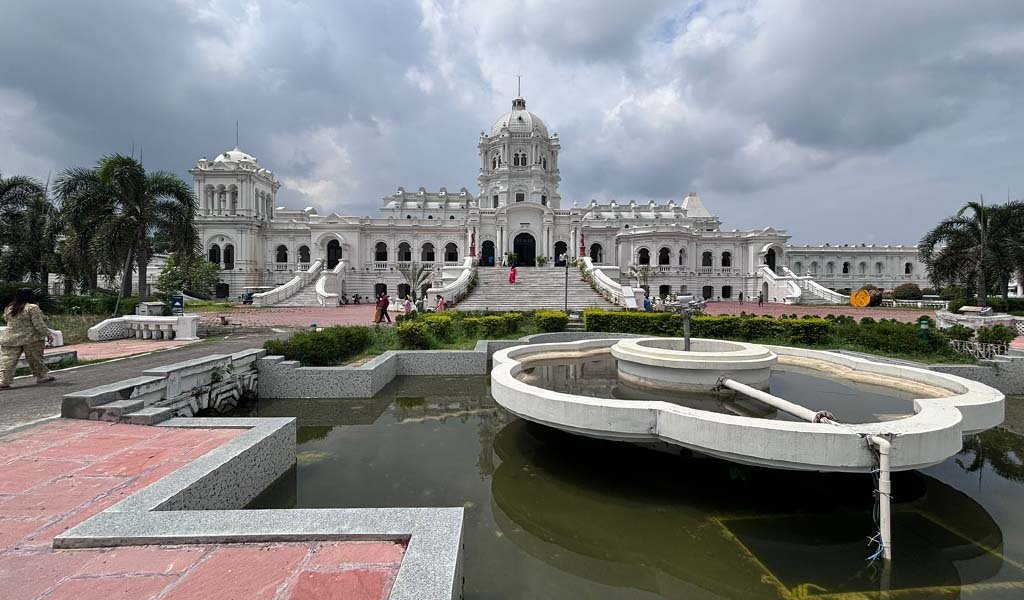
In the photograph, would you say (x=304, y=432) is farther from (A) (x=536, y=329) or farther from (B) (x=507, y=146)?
(B) (x=507, y=146)

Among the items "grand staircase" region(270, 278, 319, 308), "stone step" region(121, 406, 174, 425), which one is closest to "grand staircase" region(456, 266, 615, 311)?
"grand staircase" region(270, 278, 319, 308)

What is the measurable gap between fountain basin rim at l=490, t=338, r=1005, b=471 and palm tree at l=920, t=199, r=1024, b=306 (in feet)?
85.8

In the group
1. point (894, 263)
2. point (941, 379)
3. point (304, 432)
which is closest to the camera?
point (941, 379)

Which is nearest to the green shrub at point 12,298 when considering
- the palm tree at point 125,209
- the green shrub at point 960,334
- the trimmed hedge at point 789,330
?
the palm tree at point 125,209

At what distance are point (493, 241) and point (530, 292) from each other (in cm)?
1676

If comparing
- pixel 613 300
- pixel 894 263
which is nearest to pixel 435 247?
pixel 613 300

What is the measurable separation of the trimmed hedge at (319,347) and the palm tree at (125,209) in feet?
44.7

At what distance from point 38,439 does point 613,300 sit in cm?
2515

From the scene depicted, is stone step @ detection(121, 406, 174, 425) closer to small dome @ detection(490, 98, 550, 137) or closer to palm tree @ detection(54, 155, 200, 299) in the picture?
palm tree @ detection(54, 155, 200, 299)

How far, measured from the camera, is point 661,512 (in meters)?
4.84

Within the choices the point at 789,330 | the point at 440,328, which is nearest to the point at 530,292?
the point at 440,328

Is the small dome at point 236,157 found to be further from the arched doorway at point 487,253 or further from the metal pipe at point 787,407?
the metal pipe at point 787,407

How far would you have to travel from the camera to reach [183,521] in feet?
10.9

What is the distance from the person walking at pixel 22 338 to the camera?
7859 millimetres
